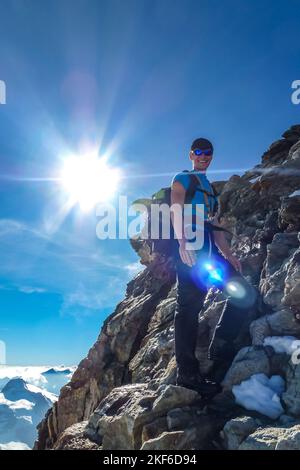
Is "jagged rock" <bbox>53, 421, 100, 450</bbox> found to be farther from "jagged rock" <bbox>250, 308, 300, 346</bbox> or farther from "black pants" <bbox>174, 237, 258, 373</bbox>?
"jagged rock" <bbox>250, 308, 300, 346</bbox>

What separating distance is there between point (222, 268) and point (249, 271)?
4.53 m

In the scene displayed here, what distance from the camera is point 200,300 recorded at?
8.69 metres

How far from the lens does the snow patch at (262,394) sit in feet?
24.0

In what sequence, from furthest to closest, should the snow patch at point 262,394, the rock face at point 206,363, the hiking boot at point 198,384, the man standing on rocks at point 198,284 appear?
the man standing on rocks at point 198,284 → the hiking boot at point 198,384 → the snow patch at point 262,394 → the rock face at point 206,363

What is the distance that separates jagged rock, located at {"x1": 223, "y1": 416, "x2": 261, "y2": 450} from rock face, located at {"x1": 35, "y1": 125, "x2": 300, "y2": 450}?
0.7 inches

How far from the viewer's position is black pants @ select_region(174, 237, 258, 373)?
8.41 m

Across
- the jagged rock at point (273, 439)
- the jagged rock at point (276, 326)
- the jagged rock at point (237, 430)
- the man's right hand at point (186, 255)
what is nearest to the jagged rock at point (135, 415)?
the jagged rock at point (237, 430)

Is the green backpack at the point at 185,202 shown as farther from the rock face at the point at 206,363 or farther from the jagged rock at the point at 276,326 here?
the jagged rock at the point at 276,326

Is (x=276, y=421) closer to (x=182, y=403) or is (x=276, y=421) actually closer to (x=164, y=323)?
(x=182, y=403)

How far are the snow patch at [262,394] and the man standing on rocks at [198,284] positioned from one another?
56 cm

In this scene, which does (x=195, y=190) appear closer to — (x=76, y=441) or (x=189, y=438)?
(x=189, y=438)
